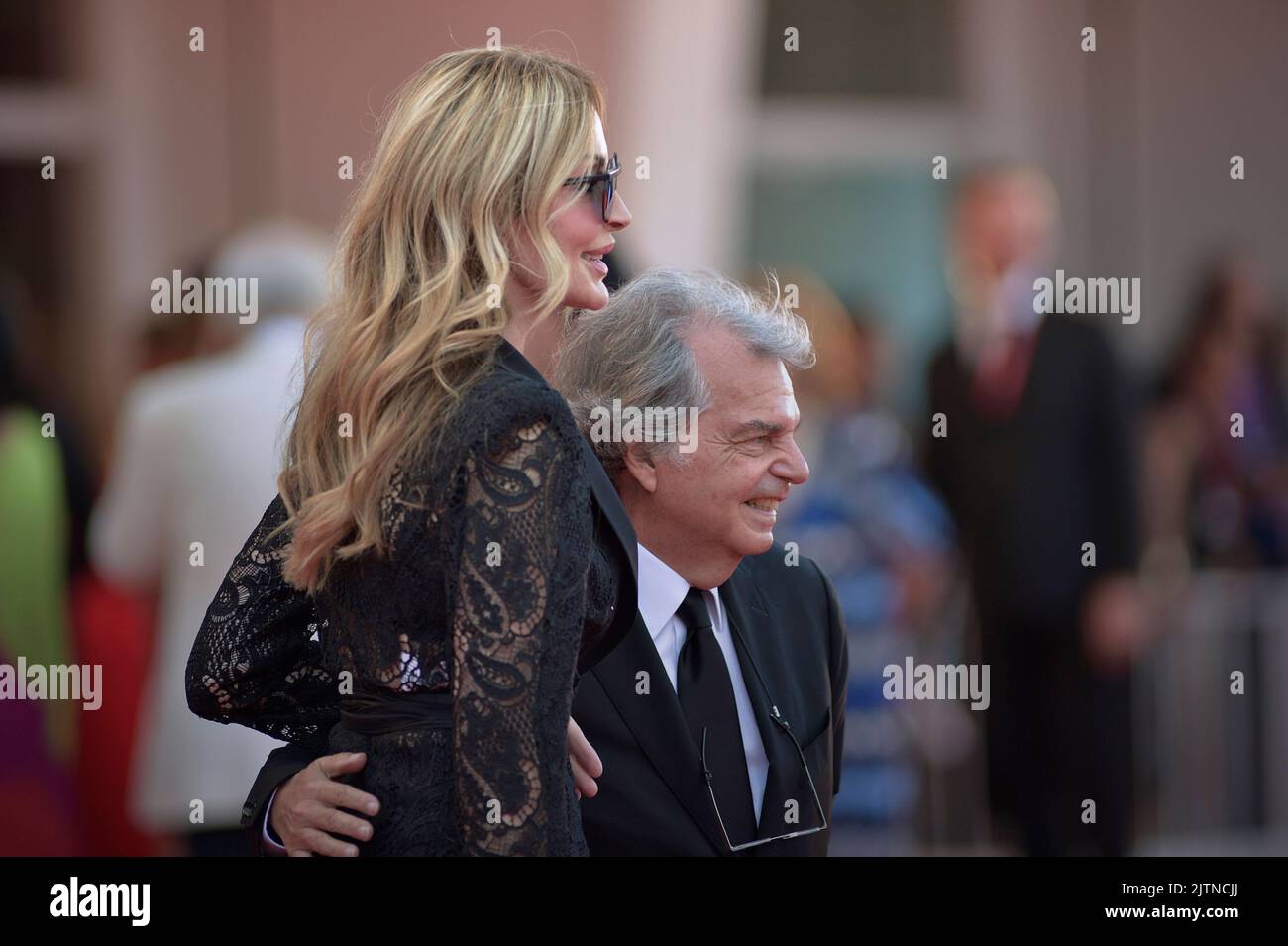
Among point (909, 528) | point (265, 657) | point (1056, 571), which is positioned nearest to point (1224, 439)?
point (1056, 571)

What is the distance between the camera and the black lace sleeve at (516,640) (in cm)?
231

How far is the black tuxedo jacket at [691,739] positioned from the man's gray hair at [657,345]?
1.11 feet

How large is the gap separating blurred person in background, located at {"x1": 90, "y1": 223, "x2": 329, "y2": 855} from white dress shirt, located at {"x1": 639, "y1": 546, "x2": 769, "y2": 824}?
2054 millimetres

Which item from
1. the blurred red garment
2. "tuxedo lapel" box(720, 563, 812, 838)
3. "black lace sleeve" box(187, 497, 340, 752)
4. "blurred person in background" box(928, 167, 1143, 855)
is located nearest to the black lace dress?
"black lace sleeve" box(187, 497, 340, 752)

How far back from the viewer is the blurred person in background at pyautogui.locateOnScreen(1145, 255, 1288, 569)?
7531mm

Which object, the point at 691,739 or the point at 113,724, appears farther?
the point at 113,724

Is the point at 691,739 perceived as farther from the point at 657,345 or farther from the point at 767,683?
the point at 657,345

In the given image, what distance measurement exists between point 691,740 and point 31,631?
328cm

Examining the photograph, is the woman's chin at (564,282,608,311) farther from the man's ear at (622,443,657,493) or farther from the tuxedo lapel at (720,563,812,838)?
the tuxedo lapel at (720,563,812,838)

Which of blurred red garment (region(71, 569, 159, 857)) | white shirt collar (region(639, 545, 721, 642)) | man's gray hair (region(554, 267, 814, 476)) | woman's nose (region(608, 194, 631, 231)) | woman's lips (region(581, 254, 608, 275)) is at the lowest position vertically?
blurred red garment (region(71, 569, 159, 857))

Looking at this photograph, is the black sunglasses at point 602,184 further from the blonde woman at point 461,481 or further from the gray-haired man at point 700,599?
the gray-haired man at point 700,599

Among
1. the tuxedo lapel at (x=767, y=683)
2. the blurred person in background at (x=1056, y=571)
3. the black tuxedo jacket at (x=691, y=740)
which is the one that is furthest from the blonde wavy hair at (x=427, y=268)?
the blurred person in background at (x=1056, y=571)

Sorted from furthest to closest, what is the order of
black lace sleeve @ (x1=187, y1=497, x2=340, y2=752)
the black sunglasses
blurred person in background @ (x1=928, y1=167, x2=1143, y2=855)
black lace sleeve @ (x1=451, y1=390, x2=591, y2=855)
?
blurred person in background @ (x1=928, y1=167, x2=1143, y2=855) < black lace sleeve @ (x1=187, y1=497, x2=340, y2=752) < the black sunglasses < black lace sleeve @ (x1=451, y1=390, x2=591, y2=855)

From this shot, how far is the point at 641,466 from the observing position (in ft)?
10.1
